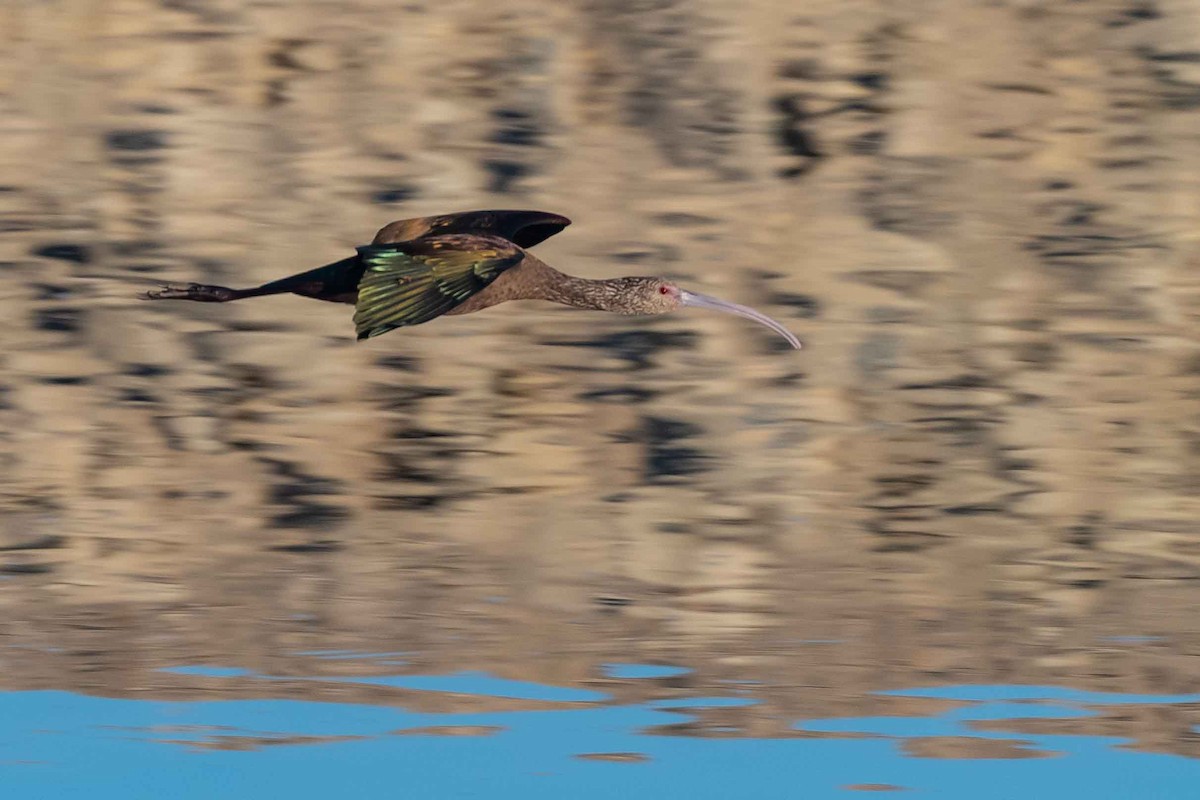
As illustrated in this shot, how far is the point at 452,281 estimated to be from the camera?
9.69 metres

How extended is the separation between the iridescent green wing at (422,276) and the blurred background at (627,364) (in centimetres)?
145

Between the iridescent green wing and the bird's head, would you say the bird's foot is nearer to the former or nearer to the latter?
the iridescent green wing

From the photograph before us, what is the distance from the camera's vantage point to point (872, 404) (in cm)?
1323

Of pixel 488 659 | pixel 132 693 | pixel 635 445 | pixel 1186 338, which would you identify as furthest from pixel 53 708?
pixel 1186 338

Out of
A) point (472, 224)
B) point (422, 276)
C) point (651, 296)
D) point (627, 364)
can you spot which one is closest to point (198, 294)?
point (472, 224)

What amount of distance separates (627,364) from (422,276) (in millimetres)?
3813

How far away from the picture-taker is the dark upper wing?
1095cm

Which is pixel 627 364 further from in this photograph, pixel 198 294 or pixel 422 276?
pixel 422 276

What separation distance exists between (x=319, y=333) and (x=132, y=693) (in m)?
4.58

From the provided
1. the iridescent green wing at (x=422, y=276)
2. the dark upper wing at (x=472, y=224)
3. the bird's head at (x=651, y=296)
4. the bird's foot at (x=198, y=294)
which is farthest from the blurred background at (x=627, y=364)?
the dark upper wing at (x=472, y=224)

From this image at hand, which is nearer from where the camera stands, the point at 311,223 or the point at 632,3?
the point at 311,223

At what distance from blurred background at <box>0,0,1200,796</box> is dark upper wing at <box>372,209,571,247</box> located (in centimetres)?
160

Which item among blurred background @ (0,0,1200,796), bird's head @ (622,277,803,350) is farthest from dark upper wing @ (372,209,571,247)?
blurred background @ (0,0,1200,796)

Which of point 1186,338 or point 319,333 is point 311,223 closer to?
point 319,333
